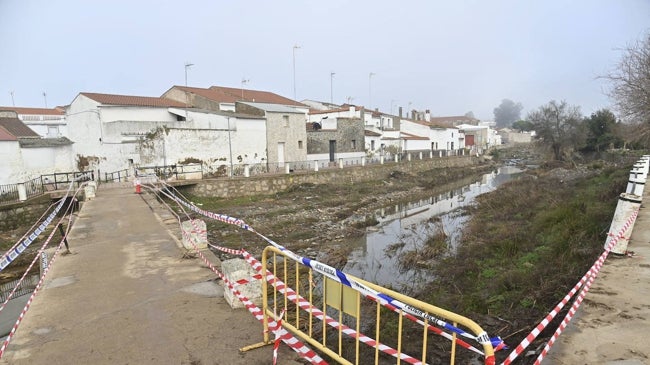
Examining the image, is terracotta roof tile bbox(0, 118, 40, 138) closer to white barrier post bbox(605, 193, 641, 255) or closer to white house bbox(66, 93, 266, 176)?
white house bbox(66, 93, 266, 176)

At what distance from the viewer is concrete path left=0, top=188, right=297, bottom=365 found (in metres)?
4.08

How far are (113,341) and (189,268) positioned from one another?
8.33 feet

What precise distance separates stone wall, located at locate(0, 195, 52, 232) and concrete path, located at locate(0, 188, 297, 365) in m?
9.55

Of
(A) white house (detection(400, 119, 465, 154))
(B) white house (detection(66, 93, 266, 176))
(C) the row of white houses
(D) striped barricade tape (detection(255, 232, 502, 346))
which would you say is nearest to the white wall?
(C) the row of white houses

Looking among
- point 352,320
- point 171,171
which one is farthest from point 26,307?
point 171,171

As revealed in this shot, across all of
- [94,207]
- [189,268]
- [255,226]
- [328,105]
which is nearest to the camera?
[189,268]

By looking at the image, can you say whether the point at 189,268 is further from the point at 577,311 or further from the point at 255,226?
the point at 255,226

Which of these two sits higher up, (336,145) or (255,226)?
(336,145)

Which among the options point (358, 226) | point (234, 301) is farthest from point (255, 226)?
point (234, 301)

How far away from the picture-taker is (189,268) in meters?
6.88

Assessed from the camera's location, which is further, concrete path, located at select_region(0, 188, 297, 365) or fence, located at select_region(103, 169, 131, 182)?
fence, located at select_region(103, 169, 131, 182)

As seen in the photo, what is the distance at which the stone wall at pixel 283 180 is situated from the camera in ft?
70.4

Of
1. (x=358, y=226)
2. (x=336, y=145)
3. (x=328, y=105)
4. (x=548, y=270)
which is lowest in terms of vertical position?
(x=358, y=226)

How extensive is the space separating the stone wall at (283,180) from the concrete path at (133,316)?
13.1 m
